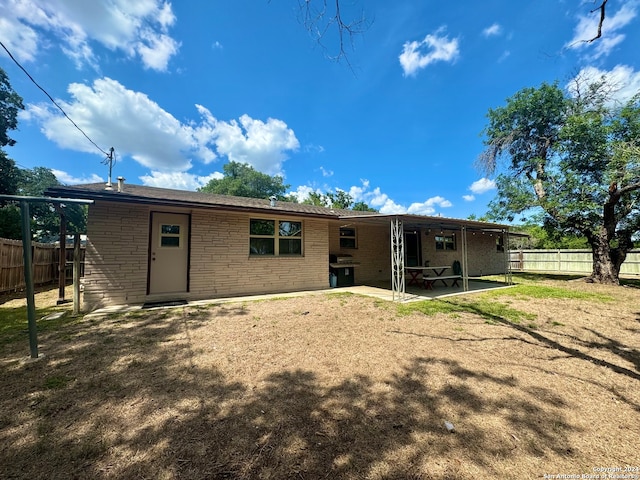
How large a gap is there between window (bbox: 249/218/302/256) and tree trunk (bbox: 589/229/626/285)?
12.9 meters

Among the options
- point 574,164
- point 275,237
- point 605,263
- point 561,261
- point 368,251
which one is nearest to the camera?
point 275,237

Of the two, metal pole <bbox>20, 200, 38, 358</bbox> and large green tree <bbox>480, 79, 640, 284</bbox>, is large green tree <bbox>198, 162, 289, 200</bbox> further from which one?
metal pole <bbox>20, 200, 38, 358</bbox>

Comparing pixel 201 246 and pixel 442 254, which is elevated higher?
pixel 201 246

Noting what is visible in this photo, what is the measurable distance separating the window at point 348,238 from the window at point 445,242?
16.9 ft

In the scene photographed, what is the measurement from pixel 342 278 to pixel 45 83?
10.2m

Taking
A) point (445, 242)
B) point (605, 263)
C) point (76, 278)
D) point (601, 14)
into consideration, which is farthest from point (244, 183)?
point (601, 14)

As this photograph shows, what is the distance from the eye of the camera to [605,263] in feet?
36.7

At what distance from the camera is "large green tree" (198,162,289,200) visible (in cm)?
3366

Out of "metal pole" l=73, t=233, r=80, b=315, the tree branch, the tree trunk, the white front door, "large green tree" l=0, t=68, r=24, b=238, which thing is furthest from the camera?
"large green tree" l=0, t=68, r=24, b=238

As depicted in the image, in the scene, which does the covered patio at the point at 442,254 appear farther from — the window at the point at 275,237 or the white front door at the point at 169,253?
the white front door at the point at 169,253

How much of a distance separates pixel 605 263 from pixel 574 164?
15.0 feet

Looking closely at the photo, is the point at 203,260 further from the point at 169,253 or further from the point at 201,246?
the point at 169,253

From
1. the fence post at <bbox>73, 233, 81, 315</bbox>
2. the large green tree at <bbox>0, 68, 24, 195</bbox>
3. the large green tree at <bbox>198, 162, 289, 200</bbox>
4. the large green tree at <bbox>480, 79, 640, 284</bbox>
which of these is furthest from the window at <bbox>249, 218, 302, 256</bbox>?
the large green tree at <bbox>198, 162, 289, 200</bbox>

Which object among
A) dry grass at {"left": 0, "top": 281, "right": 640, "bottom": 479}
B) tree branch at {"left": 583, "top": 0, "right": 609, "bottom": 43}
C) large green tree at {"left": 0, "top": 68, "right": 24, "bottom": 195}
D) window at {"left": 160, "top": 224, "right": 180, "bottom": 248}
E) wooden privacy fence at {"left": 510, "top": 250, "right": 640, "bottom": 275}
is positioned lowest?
dry grass at {"left": 0, "top": 281, "right": 640, "bottom": 479}
